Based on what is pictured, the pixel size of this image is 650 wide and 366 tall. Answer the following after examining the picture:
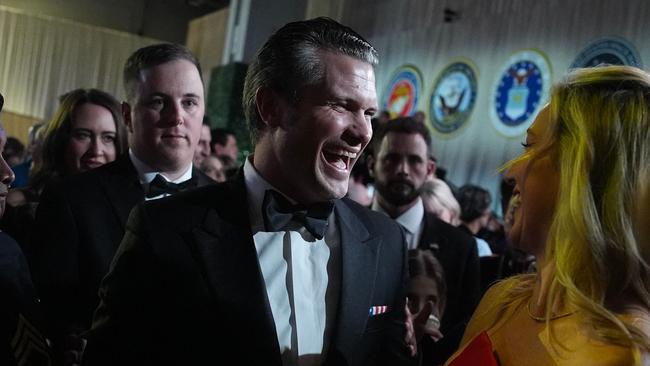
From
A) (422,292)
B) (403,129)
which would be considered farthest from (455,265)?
(403,129)

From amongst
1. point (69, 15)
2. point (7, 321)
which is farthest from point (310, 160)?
point (69, 15)

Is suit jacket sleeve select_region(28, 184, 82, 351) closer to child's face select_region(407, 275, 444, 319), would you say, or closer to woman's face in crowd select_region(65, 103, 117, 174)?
woman's face in crowd select_region(65, 103, 117, 174)

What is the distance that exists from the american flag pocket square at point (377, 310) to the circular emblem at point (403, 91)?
27.2 feet

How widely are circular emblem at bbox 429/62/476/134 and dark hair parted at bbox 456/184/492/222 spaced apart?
12.6 feet

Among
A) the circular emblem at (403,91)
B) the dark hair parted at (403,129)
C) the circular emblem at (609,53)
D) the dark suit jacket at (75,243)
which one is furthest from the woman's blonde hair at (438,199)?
the circular emblem at (403,91)

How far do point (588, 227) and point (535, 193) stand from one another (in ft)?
0.53

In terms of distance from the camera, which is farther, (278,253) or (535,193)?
(278,253)

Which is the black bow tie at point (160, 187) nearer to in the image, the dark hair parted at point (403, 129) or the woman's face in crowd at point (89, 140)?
the woman's face in crowd at point (89, 140)

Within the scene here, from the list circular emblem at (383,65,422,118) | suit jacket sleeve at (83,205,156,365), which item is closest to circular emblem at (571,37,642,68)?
circular emblem at (383,65,422,118)

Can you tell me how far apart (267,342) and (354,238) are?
0.36 m

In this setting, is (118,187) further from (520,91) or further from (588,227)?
(520,91)

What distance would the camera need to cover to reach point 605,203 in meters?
1.38

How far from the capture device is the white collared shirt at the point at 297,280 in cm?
169

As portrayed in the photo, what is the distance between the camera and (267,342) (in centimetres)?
162
